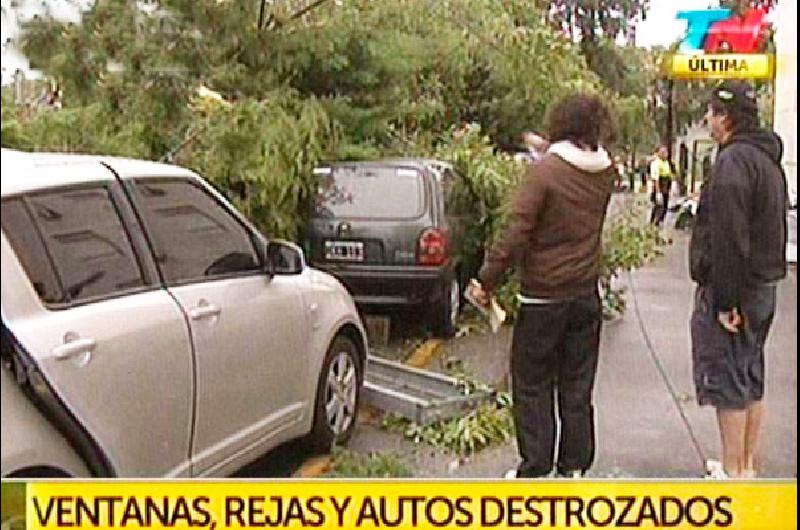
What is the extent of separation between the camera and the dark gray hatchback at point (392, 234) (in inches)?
105

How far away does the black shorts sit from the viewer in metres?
2.62

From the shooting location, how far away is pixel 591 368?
276 cm

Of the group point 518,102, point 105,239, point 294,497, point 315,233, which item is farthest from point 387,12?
point 294,497

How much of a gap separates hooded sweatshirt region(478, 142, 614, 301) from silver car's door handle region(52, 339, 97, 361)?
36.4 inches

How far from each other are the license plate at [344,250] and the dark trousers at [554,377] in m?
0.41

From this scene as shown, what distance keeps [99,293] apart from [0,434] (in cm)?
33

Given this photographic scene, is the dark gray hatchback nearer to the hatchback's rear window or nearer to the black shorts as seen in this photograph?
the hatchback's rear window

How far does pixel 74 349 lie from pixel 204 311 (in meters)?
0.33

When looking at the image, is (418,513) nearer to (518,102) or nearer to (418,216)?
(418,216)

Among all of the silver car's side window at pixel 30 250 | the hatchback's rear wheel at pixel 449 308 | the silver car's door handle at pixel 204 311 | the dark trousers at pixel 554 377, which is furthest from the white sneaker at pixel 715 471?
the silver car's side window at pixel 30 250

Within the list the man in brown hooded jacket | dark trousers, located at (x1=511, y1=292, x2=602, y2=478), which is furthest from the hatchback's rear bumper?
dark trousers, located at (x1=511, y1=292, x2=602, y2=478)

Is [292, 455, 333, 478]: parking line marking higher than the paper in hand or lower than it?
lower

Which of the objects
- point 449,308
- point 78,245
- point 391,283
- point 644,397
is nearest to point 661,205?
point 644,397

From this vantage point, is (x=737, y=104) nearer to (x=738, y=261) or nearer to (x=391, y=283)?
(x=738, y=261)
